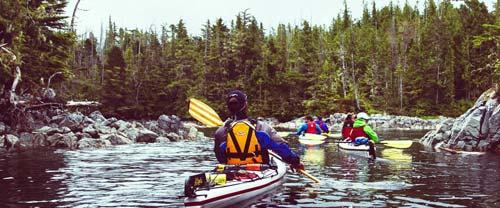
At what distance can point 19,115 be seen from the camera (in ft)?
82.2

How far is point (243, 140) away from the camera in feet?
28.0

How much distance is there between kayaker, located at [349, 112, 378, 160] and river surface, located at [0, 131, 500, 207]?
67cm

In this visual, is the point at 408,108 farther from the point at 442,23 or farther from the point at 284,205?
the point at 284,205

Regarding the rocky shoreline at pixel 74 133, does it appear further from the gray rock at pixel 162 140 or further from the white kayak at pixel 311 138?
the white kayak at pixel 311 138

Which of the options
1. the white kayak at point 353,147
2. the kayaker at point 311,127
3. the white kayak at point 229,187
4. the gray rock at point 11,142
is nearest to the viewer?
the white kayak at point 229,187

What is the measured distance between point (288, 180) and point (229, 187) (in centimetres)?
435

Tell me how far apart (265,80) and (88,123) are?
35808 mm

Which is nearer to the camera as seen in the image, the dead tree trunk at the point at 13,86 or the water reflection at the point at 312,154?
the water reflection at the point at 312,154

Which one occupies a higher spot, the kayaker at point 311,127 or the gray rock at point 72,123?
the gray rock at point 72,123

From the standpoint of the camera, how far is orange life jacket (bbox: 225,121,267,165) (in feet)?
27.6

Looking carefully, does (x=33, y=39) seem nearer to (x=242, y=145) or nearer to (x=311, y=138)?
(x=311, y=138)

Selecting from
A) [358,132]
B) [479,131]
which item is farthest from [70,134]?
[479,131]

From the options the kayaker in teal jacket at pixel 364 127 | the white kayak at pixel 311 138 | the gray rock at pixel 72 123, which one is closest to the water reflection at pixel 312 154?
the white kayak at pixel 311 138

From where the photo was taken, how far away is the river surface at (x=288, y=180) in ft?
30.3
